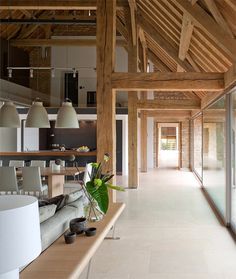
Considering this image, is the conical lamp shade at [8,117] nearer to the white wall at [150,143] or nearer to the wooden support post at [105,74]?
the wooden support post at [105,74]

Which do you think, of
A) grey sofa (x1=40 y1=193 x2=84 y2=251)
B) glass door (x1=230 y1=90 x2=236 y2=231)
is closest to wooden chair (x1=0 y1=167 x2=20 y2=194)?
grey sofa (x1=40 y1=193 x2=84 y2=251)

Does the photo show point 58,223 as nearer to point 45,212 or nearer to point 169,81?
point 45,212

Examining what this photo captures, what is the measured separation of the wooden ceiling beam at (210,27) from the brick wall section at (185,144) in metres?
10.2

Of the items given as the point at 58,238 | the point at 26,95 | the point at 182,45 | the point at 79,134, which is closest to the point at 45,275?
the point at 58,238

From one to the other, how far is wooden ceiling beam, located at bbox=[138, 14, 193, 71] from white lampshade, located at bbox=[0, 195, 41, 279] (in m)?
6.55

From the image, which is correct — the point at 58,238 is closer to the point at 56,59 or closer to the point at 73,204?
the point at 73,204

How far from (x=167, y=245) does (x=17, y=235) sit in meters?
3.29

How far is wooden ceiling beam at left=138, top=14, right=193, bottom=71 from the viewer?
7.48 metres

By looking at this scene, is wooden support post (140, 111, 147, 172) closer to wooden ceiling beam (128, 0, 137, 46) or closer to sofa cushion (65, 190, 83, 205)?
wooden ceiling beam (128, 0, 137, 46)

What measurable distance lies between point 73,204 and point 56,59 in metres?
12.4

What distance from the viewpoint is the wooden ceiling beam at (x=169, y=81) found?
17.2 feet

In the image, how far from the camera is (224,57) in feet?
16.5

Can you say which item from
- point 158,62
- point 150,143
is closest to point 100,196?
point 158,62

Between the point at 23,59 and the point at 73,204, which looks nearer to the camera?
the point at 73,204
